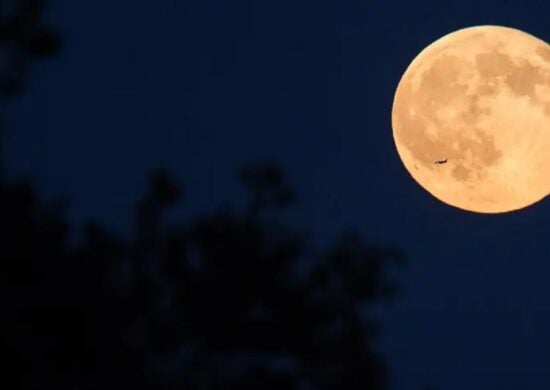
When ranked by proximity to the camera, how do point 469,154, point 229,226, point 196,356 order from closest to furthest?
point 469,154 < point 196,356 < point 229,226

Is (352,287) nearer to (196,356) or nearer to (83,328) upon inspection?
(196,356)

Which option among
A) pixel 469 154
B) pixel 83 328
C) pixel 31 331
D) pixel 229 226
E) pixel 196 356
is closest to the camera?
pixel 31 331

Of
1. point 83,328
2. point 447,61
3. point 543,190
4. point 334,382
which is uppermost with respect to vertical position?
point 447,61

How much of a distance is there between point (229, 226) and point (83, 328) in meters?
8.83

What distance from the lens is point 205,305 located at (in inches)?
701

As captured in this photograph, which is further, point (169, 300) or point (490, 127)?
point (169, 300)

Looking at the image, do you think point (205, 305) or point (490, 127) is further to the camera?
point (205, 305)

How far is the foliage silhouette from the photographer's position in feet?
34.3

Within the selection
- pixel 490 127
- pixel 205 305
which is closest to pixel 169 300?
pixel 205 305

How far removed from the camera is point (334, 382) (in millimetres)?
17891

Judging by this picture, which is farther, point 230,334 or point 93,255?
point 230,334

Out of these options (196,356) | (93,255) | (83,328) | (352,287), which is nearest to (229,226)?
(352,287)

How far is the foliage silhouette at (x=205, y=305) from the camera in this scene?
10461 mm

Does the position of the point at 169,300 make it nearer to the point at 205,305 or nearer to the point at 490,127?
the point at 205,305
